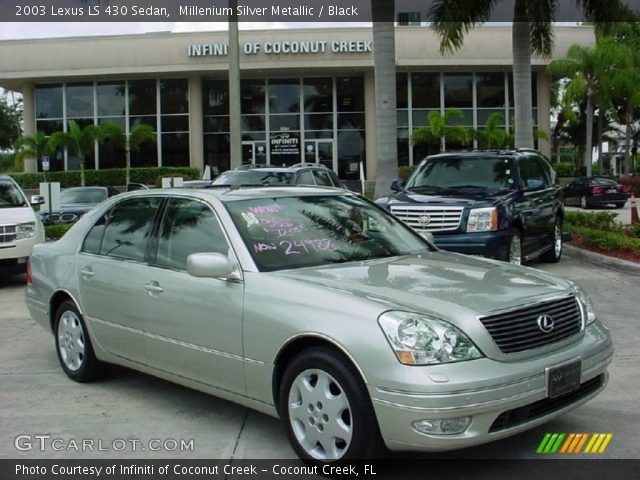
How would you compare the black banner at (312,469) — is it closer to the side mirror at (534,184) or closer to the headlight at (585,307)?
the headlight at (585,307)

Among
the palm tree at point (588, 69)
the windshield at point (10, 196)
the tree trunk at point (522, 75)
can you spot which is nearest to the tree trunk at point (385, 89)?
the tree trunk at point (522, 75)

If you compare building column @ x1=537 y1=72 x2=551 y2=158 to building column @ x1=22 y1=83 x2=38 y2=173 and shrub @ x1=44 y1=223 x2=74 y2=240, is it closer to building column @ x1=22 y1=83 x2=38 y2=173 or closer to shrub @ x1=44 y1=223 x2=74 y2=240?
building column @ x1=22 y1=83 x2=38 y2=173

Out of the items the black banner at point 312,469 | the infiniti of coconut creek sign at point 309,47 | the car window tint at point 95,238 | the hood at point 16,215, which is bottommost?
the black banner at point 312,469

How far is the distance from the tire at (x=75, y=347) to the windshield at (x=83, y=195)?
1357 centimetres

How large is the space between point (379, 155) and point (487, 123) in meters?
21.0

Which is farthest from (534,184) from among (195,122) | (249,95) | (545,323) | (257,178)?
(195,122)

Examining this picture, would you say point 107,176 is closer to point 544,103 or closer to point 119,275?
point 544,103

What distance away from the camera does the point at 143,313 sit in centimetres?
527

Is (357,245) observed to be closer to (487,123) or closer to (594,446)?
(594,446)

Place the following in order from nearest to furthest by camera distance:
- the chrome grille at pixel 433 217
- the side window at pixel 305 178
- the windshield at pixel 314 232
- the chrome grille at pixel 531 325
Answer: the chrome grille at pixel 531 325, the windshield at pixel 314 232, the chrome grille at pixel 433 217, the side window at pixel 305 178

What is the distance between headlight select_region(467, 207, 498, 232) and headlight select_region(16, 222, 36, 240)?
6838 millimetres

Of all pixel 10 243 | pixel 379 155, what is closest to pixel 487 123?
pixel 379 155

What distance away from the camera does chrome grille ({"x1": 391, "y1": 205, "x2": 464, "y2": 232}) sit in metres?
10.0

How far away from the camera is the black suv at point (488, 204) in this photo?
997cm
